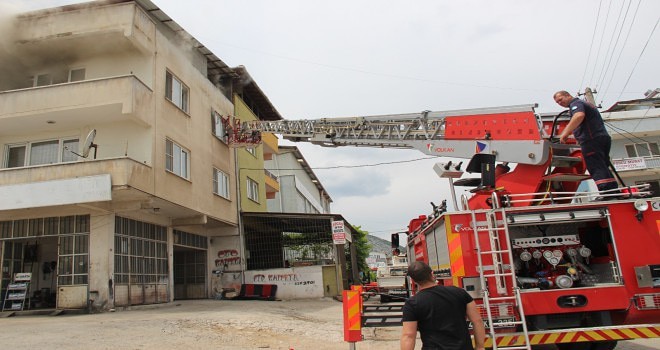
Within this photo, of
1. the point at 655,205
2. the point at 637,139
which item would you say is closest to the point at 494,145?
the point at 655,205

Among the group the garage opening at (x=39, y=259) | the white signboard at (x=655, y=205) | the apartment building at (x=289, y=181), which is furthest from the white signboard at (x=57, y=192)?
the apartment building at (x=289, y=181)

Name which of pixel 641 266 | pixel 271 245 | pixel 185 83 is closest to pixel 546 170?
pixel 641 266

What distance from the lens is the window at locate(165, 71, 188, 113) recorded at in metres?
16.8

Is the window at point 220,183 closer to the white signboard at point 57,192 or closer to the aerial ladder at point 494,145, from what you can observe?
the white signboard at point 57,192

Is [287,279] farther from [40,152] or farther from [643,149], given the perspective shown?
[643,149]

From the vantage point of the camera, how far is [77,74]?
16.2 m

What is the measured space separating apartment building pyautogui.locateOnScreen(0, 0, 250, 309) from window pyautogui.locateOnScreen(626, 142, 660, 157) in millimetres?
26697

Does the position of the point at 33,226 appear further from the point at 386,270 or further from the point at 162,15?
the point at 386,270

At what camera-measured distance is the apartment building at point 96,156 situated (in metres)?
13.7

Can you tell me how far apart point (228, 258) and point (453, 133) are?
48.5 ft

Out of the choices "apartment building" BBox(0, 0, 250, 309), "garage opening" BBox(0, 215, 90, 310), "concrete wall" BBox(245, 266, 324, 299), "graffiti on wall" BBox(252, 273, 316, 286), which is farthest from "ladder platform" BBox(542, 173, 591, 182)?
"graffiti on wall" BBox(252, 273, 316, 286)

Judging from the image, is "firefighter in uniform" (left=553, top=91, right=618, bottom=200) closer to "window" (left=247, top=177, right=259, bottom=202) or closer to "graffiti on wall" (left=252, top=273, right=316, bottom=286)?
"graffiti on wall" (left=252, top=273, right=316, bottom=286)

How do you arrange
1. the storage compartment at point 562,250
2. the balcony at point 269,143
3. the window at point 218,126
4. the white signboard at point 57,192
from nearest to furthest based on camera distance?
the storage compartment at point 562,250 < the white signboard at point 57,192 < the window at point 218,126 < the balcony at point 269,143

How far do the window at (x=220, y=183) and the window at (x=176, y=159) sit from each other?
8.79ft
